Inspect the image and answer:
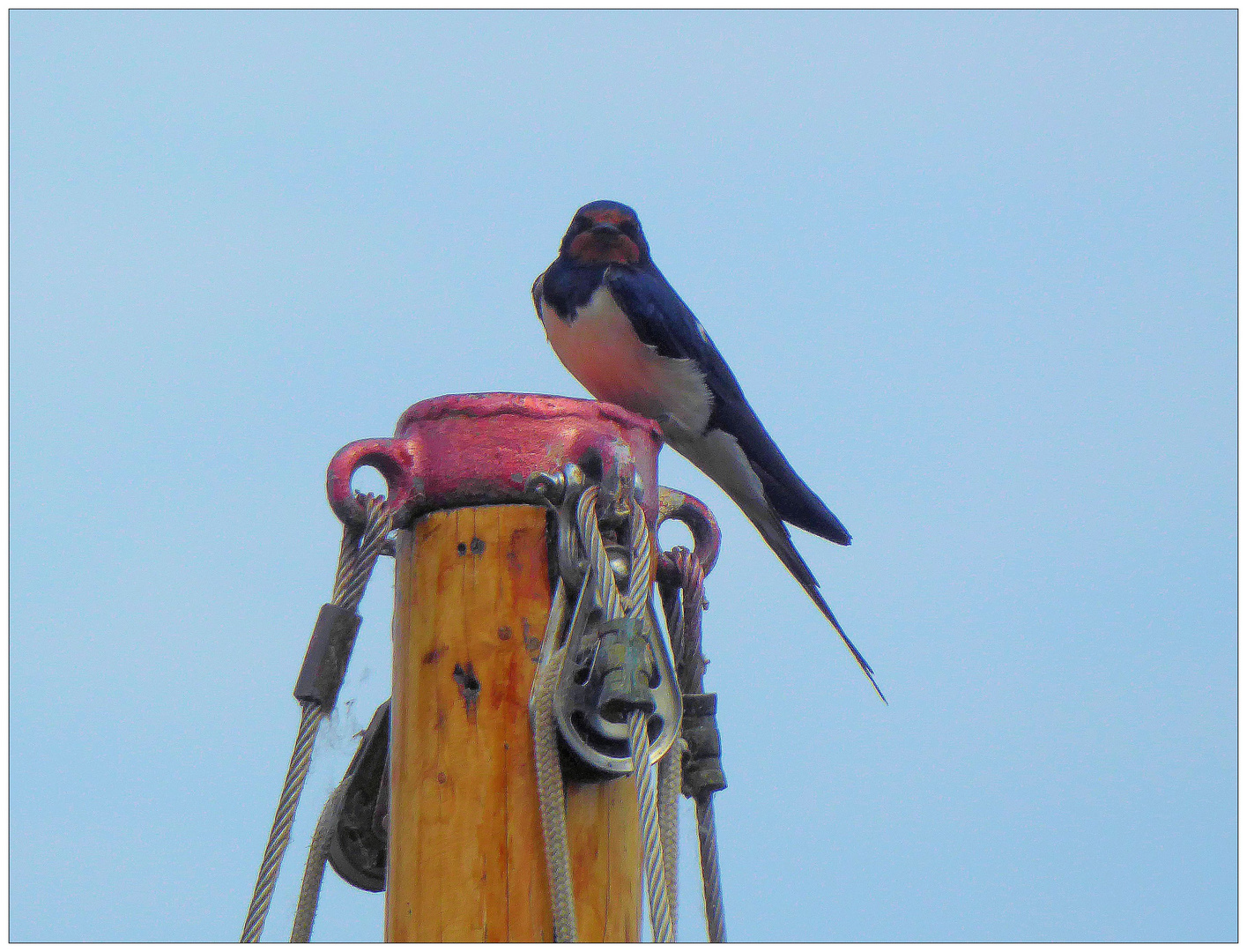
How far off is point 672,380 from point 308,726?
2193 mm

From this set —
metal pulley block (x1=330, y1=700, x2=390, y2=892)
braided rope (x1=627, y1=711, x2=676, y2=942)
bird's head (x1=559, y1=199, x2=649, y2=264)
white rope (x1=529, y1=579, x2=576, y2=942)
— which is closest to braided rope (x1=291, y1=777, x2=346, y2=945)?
metal pulley block (x1=330, y1=700, x2=390, y2=892)

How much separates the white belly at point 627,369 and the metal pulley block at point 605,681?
203 centimetres

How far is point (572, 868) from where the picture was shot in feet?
7.64

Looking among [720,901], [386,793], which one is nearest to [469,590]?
[386,793]

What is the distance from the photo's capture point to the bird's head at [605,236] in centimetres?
478

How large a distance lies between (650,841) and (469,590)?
530mm

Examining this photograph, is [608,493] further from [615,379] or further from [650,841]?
[615,379]

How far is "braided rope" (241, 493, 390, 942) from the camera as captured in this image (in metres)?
2.35

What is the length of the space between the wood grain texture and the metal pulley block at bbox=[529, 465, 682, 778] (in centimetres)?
8

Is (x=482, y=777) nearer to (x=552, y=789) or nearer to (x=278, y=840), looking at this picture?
(x=552, y=789)

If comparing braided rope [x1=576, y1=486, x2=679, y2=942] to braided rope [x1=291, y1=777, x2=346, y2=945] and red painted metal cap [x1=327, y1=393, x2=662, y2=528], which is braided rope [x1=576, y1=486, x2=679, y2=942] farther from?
braided rope [x1=291, y1=777, x2=346, y2=945]

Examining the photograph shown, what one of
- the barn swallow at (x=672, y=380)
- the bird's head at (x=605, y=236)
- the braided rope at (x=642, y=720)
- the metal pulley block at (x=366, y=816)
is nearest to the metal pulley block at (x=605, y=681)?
the braided rope at (x=642, y=720)

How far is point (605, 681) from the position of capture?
2289 millimetres

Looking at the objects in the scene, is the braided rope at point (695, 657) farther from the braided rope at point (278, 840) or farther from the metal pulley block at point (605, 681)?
the braided rope at point (278, 840)
